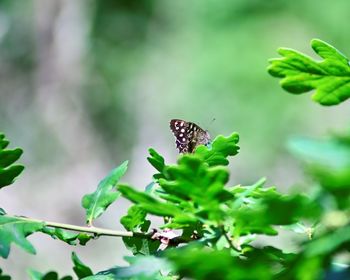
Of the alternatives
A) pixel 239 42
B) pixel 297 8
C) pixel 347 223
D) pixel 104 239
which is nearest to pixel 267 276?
pixel 347 223

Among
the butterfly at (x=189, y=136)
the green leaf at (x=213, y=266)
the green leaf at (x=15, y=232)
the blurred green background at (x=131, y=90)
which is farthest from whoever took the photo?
the blurred green background at (x=131, y=90)

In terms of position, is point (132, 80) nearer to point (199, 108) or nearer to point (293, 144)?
point (199, 108)

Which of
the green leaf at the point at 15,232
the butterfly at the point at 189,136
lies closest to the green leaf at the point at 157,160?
the green leaf at the point at 15,232

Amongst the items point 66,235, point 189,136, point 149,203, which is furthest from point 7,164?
point 189,136

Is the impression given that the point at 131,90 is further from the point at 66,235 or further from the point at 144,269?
the point at 144,269

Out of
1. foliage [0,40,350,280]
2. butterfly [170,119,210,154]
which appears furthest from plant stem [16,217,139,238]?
butterfly [170,119,210,154]

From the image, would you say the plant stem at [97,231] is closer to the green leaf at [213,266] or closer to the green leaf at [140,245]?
the green leaf at [140,245]
